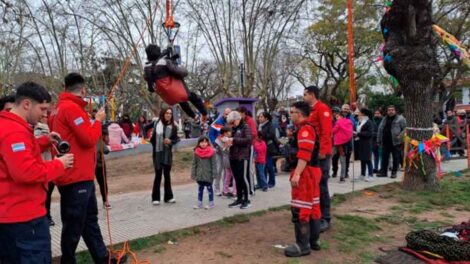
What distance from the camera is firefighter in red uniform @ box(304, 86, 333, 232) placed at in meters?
5.68

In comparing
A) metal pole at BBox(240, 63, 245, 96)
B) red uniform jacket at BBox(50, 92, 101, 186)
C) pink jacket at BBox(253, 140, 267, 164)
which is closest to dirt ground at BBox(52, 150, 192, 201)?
pink jacket at BBox(253, 140, 267, 164)

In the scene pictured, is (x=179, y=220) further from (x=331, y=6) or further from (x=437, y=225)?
(x=331, y=6)

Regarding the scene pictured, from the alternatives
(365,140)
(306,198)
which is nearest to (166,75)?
(306,198)

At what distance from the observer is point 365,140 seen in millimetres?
9961

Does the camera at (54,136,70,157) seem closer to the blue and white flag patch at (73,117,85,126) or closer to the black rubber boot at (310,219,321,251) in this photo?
the blue and white flag patch at (73,117,85,126)

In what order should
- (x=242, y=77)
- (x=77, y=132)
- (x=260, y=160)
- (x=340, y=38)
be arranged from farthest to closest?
(x=340, y=38) → (x=242, y=77) → (x=260, y=160) → (x=77, y=132)

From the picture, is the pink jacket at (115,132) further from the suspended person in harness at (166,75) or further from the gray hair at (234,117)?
the suspended person in harness at (166,75)

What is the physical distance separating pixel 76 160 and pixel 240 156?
348cm

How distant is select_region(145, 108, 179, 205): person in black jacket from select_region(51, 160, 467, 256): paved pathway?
30 cm

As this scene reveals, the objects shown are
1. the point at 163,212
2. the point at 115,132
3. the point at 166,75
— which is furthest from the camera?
the point at 115,132

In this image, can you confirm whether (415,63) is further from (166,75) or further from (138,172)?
(138,172)

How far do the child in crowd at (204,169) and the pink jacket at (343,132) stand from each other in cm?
353

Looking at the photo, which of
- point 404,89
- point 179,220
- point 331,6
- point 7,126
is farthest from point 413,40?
point 331,6

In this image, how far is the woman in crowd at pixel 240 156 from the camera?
23.2 feet
